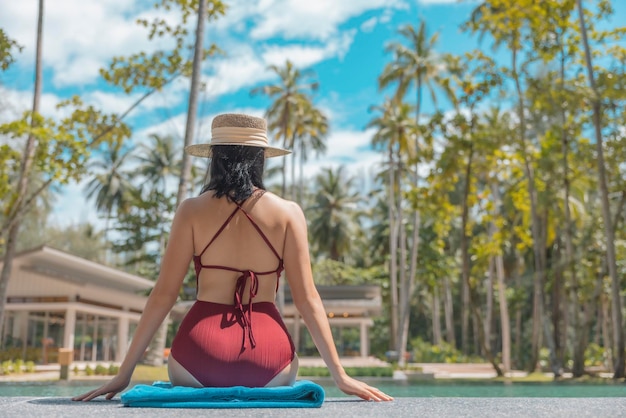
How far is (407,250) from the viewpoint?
1732 inches

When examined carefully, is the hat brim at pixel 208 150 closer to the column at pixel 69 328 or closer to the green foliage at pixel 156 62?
the green foliage at pixel 156 62

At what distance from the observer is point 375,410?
1827 mm

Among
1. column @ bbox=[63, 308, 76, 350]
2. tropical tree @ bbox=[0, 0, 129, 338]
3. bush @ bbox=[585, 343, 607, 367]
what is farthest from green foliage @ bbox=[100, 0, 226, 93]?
bush @ bbox=[585, 343, 607, 367]

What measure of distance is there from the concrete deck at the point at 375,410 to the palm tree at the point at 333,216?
137 ft

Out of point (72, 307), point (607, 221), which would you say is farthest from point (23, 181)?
point (607, 221)

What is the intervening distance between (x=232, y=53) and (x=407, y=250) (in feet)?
95.9

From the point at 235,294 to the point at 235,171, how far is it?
19.6 inches

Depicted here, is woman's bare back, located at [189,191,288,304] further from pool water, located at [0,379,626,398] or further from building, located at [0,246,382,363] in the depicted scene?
building, located at [0,246,382,363]

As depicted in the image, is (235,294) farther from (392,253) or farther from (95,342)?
(392,253)

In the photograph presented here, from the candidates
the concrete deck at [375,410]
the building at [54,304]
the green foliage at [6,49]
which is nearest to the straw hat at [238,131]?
the concrete deck at [375,410]

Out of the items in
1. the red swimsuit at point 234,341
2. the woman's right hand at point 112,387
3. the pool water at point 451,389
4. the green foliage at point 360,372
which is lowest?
the green foliage at point 360,372

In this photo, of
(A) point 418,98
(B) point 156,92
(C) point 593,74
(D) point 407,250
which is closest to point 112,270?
(B) point 156,92

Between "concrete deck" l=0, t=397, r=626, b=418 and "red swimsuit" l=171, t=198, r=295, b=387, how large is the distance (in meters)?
0.34

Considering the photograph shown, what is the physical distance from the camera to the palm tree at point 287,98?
3372 centimetres
